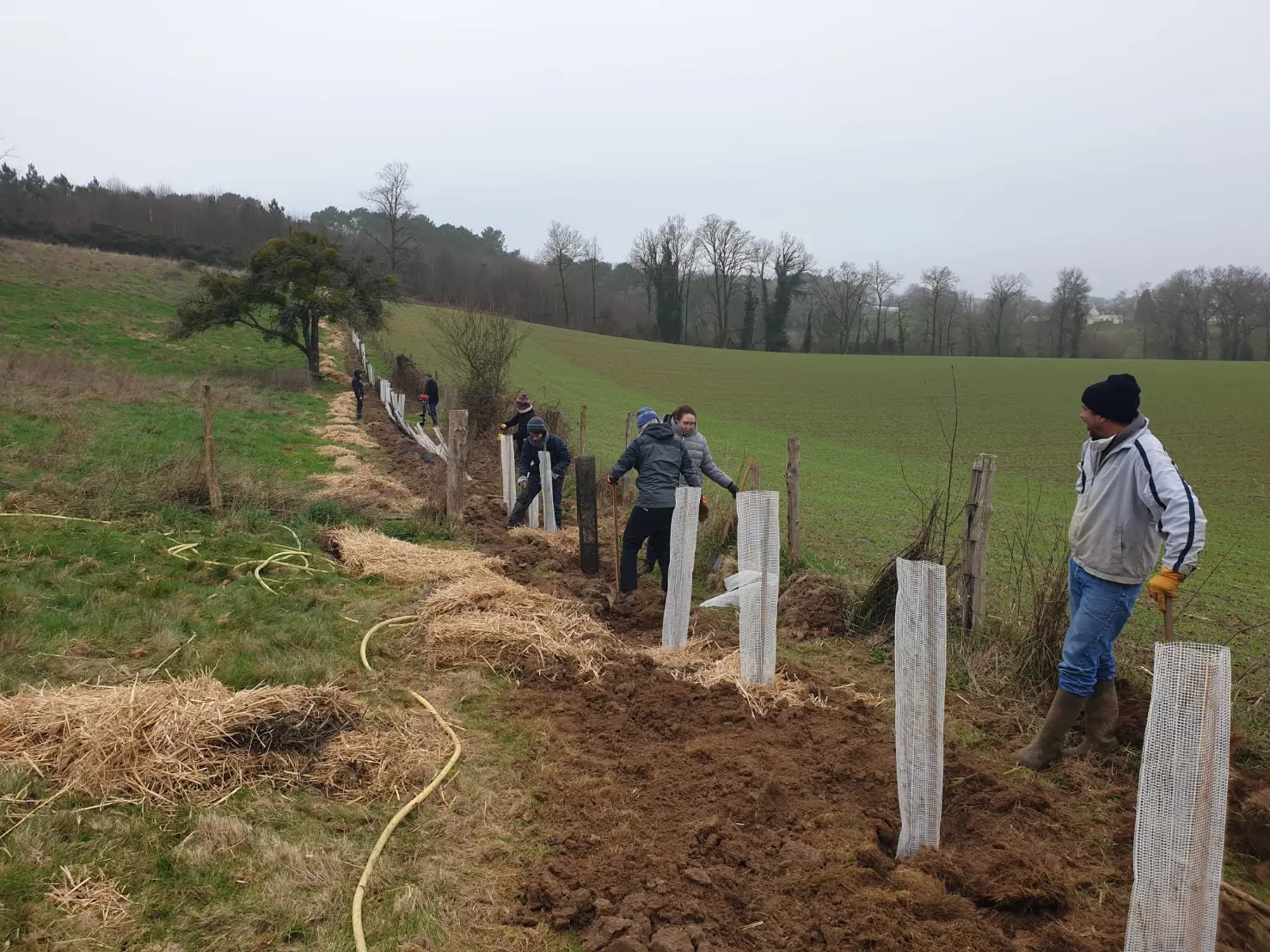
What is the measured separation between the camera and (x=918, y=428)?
33406mm

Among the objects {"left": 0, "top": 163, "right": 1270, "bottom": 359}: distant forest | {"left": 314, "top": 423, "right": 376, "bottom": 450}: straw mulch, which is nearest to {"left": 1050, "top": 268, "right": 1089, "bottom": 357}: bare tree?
{"left": 0, "top": 163, "right": 1270, "bottom": 359}: distant forest

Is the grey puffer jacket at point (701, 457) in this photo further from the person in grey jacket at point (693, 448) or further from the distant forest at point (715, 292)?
the distant forest at point (715, 292)

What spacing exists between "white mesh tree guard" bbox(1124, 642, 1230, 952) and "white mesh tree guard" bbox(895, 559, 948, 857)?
0.82m

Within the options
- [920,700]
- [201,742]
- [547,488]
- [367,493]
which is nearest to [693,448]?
[547,488]

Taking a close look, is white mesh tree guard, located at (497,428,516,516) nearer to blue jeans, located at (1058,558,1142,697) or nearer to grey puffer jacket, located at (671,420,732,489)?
grey puffer jacket, located at (671,420,732,489)

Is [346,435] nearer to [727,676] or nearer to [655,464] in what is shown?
[655,464]

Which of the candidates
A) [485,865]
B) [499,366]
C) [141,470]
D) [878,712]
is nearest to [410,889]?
[485,865]

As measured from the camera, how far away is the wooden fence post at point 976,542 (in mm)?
5660

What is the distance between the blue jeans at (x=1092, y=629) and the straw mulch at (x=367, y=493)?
7803mm

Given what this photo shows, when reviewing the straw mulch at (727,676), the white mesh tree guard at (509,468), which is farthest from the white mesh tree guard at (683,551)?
the white mesh tree guard at (509,468)

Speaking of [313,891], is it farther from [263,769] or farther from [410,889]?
[263,769]

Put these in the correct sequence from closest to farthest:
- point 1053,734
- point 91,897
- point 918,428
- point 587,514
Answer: point 91,897 → point 1053,734 → point 587,514 → point 918,428

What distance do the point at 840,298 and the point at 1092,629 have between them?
259ft

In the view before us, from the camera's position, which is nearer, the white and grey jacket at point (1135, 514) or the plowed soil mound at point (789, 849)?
the plowed soil mound at point (789, 849)
